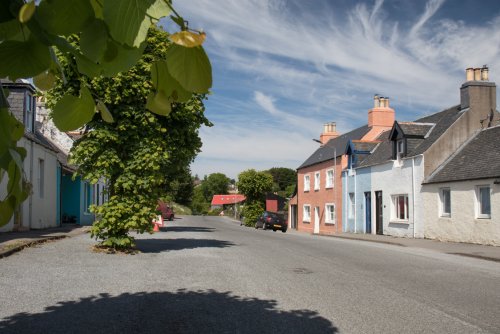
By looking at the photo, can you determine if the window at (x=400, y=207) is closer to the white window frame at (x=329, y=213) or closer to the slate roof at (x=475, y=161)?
the slate roof at (x=475, y=161)

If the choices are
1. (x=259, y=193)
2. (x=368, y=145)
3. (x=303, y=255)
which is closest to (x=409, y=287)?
(x=303, y=255)

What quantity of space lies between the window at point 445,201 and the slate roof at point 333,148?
41.5 ft

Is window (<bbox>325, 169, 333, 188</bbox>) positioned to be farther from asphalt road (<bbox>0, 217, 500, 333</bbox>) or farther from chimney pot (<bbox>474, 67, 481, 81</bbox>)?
asphalt road (<bbox>0, 217, 500, 333</bbox>)

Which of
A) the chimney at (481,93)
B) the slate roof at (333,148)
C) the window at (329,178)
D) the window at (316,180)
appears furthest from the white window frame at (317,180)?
the chimney at (481,93)

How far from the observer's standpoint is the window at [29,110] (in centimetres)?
1983

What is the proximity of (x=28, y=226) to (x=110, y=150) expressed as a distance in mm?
9469

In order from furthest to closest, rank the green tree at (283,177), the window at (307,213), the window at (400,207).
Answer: the green tree at (283,177) < the window at (307,213) < the window at (400,207)

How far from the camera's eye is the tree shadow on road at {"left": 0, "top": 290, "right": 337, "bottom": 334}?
5.54 m

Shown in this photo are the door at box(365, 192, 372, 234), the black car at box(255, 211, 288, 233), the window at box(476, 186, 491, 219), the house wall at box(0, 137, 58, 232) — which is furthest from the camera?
the black car at box(255, 211, 288, 233)

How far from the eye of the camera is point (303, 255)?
14.2 meters

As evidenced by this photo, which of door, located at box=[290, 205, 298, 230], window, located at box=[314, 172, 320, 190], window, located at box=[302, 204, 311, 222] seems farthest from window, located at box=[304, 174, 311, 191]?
door, located at box=[290, 205, 298, 230]

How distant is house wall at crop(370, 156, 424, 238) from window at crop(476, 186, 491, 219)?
12.7 feet

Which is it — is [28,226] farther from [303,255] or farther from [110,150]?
[303,255]

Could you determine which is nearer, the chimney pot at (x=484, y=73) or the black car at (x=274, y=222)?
the chimney pot at (x=484, y=73)
